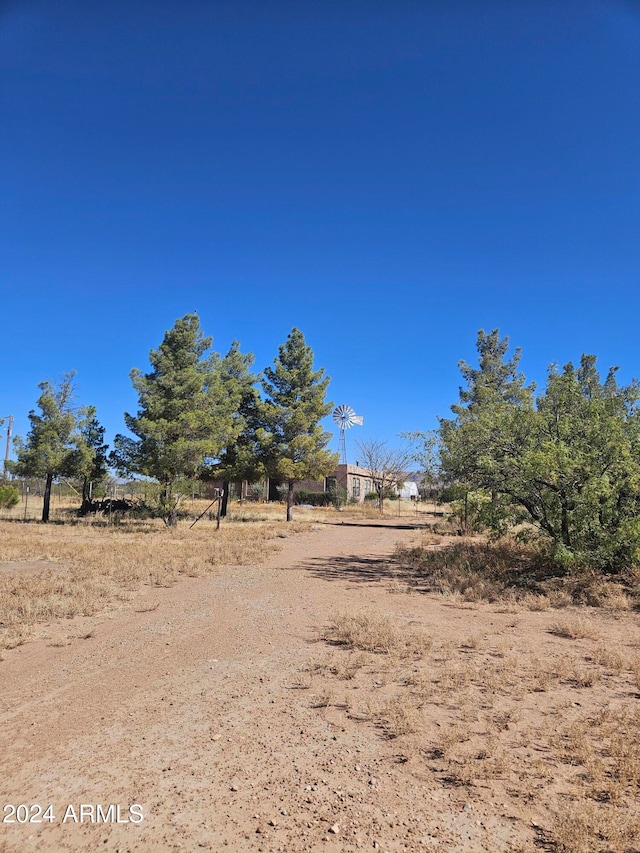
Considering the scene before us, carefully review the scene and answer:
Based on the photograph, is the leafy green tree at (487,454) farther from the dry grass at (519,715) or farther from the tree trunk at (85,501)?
the tree trunk at (85,501)

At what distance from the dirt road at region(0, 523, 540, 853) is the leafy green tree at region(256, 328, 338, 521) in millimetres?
23238

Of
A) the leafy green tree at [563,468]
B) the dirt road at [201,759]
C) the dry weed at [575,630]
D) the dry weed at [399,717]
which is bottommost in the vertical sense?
the dirt road at [201,759]

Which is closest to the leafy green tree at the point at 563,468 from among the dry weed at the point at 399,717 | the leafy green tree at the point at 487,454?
the leafy green tree at the point at 487,454

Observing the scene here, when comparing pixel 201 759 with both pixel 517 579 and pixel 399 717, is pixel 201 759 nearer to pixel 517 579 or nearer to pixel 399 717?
pixel 399 717

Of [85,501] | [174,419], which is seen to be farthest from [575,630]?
[85,501]

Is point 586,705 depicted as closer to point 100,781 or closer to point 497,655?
point 497,655

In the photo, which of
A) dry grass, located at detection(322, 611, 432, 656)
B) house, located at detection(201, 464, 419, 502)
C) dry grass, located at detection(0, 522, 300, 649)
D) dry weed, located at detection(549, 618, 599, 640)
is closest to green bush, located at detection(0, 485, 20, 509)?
dry grass, located at detection(0, 522, 300, 649)

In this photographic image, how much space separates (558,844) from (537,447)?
897cm

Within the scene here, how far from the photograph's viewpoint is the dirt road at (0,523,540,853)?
9.48ft

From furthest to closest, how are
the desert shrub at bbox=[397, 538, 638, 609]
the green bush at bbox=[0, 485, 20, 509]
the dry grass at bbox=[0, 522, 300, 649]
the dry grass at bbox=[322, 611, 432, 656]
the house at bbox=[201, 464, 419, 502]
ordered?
the house at bbox=[201, 464, 419, 502] < the green bush at bbox=[0, 485, 20, 509] < the desert shrub at bbox=[397, 538, 638, 609] < the dry grass at bbox=[0, 522, 300, 649] < the dry grass at bbox=[322, 611, 432, 656]

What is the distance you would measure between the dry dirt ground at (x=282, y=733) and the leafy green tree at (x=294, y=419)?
2262 cm

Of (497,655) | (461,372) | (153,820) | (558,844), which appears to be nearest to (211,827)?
(153,820)

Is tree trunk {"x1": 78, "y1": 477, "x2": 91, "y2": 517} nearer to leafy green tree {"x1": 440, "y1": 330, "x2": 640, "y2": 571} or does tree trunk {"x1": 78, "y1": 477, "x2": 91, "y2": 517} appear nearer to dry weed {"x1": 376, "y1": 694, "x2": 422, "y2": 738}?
leafy green tree {"x1": 440, "y1": 330, "x2": 640, "y2": 571}

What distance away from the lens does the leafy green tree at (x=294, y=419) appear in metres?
30.2
